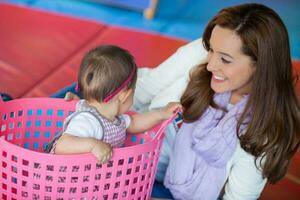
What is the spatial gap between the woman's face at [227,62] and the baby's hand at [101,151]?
37cm

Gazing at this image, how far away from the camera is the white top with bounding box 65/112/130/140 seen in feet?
4.04

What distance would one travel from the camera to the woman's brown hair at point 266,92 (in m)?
1.33

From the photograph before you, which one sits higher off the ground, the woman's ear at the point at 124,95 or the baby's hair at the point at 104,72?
the baby's hair at the point at 104,72

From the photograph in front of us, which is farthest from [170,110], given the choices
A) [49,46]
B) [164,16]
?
[164,16]

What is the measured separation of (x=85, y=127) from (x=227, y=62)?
0.38 m

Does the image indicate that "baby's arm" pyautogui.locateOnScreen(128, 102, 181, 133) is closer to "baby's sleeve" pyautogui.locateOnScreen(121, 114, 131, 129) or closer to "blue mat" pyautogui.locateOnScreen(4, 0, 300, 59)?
"baby's sleeve" pyautogui.locateOnScreen(121, 114, 131, 129)

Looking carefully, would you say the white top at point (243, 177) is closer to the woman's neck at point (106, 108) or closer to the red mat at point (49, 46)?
the woman's neck at point (106, 108)

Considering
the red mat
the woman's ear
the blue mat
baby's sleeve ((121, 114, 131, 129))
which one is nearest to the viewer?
the woman's ear

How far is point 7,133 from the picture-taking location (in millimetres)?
1423

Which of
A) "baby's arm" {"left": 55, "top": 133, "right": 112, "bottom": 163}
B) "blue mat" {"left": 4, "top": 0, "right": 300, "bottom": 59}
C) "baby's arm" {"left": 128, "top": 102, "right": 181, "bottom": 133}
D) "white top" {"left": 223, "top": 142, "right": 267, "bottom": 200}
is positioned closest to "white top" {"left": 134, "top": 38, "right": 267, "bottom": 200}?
"white top" {"left": 223, "top": 142, "right": 267, "bottom": 200}

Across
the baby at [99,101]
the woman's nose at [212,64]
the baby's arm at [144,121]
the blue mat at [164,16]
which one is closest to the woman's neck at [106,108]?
the baby at [99,101]

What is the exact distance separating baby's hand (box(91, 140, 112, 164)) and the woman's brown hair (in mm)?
396

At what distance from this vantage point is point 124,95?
1.30 metres

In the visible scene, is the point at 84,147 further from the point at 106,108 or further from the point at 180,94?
the point at 180,94
